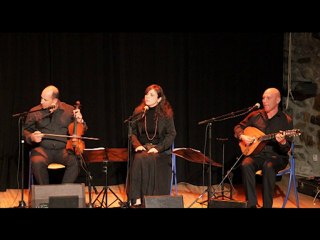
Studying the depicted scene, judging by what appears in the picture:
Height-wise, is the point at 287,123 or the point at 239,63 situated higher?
the point at 239,63

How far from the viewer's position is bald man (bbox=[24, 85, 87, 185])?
17.7 feet

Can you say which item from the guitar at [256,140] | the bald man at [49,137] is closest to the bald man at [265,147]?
the guitar at [256,140]

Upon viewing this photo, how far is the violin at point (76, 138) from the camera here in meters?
5.32

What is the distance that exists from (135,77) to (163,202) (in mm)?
3243

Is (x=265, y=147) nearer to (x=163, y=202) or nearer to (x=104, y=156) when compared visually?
(x=104, y=156)

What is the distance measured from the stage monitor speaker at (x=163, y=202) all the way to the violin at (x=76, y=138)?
1.84 meters

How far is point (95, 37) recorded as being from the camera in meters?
6.46

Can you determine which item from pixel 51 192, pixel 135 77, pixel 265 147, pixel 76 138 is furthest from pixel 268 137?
pixel 51 192

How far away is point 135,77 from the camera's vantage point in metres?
6.64

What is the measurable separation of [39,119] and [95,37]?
1472 mm

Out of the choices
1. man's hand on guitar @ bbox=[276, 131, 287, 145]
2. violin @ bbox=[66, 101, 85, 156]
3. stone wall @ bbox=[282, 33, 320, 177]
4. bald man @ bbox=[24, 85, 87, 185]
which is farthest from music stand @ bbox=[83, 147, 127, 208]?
stone wall @ bbox=[282, 33, 320, 177]
